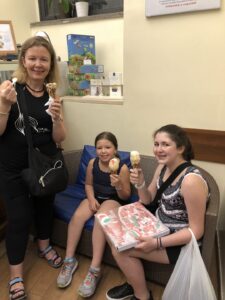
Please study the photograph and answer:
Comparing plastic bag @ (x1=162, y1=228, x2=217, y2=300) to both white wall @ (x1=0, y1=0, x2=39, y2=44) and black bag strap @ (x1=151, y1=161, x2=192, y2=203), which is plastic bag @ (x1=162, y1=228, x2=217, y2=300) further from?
white wall @ (x1=0, y1=0, x2=39, y2=44)

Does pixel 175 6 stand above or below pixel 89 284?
above

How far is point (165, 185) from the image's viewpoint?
1.59m

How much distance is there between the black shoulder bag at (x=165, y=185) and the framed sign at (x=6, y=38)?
195 cm

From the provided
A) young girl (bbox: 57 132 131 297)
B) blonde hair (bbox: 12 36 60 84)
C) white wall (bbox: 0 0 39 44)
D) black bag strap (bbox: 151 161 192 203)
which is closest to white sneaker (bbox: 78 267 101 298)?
young girl (bbox: 57 132 131 297)

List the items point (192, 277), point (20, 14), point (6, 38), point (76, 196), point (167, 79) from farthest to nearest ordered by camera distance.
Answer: point (20, 14) < point (6, 38) < point (76, 196) < point (167, 79) < point (192, 277)

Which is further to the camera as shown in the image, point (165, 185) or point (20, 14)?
point (20, 14)

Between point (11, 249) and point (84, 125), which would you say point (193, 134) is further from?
point (11, 249)

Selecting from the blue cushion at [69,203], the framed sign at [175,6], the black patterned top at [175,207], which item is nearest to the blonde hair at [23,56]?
the framed sign at [175,6]

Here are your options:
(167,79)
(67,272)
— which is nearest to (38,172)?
(67,272)

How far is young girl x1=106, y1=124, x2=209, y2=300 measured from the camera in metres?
1.39

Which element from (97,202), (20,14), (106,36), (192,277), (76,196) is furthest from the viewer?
(20,14)

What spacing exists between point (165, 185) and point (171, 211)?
0.15 m

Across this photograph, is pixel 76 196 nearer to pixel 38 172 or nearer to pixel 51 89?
pixel 38 172

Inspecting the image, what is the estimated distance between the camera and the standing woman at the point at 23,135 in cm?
160
